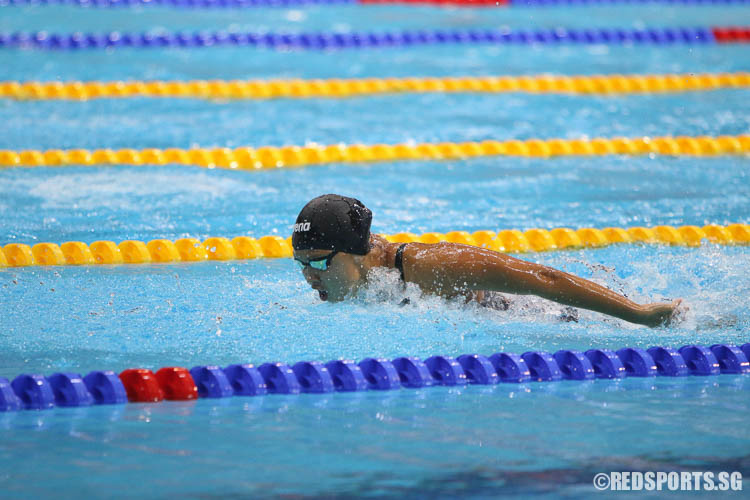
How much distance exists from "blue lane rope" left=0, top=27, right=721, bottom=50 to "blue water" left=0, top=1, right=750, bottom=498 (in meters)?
0.38

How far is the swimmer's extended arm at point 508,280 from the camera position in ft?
12.1

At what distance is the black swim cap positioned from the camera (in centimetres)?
371

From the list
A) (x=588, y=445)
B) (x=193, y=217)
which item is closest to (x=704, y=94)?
(x=193, y=217)

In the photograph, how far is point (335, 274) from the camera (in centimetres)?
376

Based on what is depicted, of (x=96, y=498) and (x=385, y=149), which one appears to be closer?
(x=96, y=498)

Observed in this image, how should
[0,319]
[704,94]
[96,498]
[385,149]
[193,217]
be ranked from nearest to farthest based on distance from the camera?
[96,498] < [0,319] < [193,217] < [385,149] < [704,94]

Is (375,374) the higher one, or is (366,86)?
(366,86)

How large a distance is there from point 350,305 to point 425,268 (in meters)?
0.45

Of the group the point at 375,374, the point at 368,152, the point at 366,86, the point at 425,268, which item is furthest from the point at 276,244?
the point at 366,86

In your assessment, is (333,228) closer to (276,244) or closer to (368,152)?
(276,244)

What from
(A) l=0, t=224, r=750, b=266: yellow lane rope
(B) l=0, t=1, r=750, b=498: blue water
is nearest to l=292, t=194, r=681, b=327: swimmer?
(B) l=0, t=1, r=750, b=498: blue water

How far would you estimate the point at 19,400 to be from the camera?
129 inches

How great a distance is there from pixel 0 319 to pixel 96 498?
159 centimetres

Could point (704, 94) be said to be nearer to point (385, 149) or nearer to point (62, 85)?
point (385, 149)
